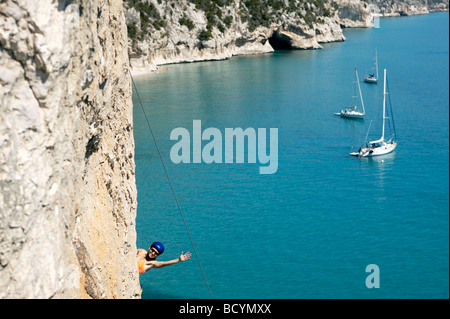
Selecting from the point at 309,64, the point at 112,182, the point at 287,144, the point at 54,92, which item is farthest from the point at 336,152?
the point at 309,64

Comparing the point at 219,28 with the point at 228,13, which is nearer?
the point at 219,28

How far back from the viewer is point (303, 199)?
91.8 feet

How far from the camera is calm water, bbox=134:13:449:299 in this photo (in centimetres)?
1967

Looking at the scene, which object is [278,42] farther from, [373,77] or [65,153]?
[65,153]

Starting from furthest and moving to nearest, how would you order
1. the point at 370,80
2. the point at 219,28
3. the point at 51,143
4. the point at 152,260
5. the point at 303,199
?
the point at 219,28
the point at 370,80
the point at 303,199
the point at 152,260
the point at 51,143

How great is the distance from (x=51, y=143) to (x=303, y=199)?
24.6 meters

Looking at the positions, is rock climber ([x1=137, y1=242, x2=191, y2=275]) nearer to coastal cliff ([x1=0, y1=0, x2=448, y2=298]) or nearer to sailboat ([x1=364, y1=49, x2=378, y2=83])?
coastal cliff ([x1=0, y1=0, x2=448, y2=298])
